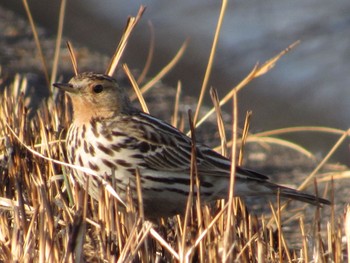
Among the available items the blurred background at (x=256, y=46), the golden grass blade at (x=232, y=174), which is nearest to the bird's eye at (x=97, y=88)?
the golden grass blade at (x=232, y=174)

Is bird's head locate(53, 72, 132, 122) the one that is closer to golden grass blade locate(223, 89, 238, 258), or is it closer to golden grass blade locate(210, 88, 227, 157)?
golden grass blade locate(210, 88, 227, 157)

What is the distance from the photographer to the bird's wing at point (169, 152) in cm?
721

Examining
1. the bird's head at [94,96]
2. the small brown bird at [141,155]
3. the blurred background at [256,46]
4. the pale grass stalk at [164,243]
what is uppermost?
the blurred background at [256,46]

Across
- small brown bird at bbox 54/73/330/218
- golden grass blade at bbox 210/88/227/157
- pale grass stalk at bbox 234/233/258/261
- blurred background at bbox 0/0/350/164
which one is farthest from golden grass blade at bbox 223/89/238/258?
blurred background at bbox 0/0/350/164

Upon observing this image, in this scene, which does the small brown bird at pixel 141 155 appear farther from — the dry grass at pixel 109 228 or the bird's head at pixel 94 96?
the dry grass at pixel 109 228

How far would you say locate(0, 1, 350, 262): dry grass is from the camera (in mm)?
5789

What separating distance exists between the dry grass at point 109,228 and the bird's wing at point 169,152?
0.19 meters

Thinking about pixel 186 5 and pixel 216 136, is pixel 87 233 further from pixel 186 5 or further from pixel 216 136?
pixel 186 5

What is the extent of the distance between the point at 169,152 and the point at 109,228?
1219mm

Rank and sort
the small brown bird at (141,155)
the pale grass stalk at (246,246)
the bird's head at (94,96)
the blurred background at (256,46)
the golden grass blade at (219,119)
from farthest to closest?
1. the blurred background at (256,46)
2. the bird's head at (94,96)
3. the small brown bird at (141,155)
4. the golden grass blade at (219,119)
5. the pale grass stalk at (246,246)

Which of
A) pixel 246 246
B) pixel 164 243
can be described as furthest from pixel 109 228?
pixel 246 246

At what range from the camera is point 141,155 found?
7.15 meters

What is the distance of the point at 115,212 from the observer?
624 centimetres

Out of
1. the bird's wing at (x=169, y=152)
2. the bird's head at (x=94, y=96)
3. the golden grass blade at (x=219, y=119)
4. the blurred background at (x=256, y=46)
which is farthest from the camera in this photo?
the blurred background at (x=256, y=46)
